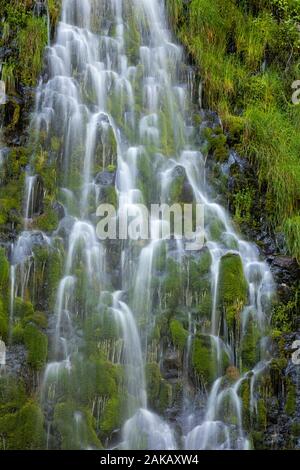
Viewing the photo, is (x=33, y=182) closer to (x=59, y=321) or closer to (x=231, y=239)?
(x=59, y=321)

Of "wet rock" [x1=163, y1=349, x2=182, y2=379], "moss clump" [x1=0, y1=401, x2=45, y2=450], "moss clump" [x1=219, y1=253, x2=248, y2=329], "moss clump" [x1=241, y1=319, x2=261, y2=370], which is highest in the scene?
"moss clump" [x1=219, y1=253, x2=248, y2=329]

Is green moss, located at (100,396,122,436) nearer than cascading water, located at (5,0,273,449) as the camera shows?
Yes

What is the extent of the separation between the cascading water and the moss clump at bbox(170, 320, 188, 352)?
5 cm

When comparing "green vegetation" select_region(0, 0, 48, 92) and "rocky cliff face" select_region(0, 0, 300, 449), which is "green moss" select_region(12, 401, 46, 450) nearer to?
"rocky cliff face" select_region(0, 0, 300, 449)

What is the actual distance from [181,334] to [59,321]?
169cm

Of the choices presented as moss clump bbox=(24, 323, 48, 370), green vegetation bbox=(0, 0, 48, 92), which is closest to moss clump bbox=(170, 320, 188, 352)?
moss clump bbox=(24, 323, 48, 370)

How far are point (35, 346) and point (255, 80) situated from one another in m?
7.46

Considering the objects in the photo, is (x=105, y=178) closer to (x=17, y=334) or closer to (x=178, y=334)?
(x=178, y=334)

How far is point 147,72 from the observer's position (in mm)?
11445

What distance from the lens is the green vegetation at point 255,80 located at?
33.0 ft

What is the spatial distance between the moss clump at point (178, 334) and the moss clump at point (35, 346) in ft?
5.69

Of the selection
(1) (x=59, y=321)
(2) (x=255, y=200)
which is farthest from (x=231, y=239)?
(1) (x=59, y=321)

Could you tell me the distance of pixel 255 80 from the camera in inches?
468

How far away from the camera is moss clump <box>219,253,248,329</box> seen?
800 cm
